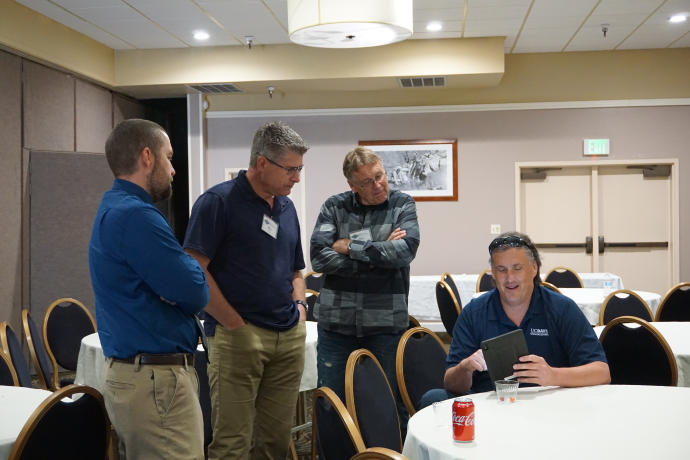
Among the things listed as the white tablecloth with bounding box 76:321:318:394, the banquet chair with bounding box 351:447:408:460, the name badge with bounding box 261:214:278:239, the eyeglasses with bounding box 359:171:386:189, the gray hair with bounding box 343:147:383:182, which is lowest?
the white tablecloth with bounding box 76:321:318:394

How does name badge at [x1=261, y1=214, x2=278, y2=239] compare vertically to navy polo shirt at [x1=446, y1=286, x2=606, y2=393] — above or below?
above

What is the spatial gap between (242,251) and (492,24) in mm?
5203

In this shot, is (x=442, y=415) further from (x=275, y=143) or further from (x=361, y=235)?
(x=361, y=235)

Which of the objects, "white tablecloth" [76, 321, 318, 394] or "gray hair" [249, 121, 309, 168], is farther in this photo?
"white tablecloth" [76, 321, 318, 394]

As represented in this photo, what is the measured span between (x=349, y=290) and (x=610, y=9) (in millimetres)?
4862

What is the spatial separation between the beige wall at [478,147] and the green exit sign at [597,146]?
0.30ft

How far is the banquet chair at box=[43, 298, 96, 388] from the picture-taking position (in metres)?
4.32

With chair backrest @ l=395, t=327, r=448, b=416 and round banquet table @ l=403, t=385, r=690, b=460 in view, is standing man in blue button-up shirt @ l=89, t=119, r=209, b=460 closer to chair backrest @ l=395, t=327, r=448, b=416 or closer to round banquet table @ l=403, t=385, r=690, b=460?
round banquet table @ l=403, t=385, r=690, b=460

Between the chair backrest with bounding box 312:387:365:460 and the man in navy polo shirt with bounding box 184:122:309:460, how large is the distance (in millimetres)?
742

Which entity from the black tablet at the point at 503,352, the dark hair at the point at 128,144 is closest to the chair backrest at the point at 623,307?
the black tablet at the point at 503,352

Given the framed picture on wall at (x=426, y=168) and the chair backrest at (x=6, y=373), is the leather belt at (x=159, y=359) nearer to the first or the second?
the chair backrest at (x=6, y=373)

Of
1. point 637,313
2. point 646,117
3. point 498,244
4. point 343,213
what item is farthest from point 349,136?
point 498,244

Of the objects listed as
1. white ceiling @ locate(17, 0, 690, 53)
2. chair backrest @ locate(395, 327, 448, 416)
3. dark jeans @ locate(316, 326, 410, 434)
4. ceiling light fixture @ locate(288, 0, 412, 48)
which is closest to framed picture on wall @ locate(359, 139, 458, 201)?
white ceiling @ locate(17, 0, 690, 53)

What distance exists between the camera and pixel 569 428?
190cm
